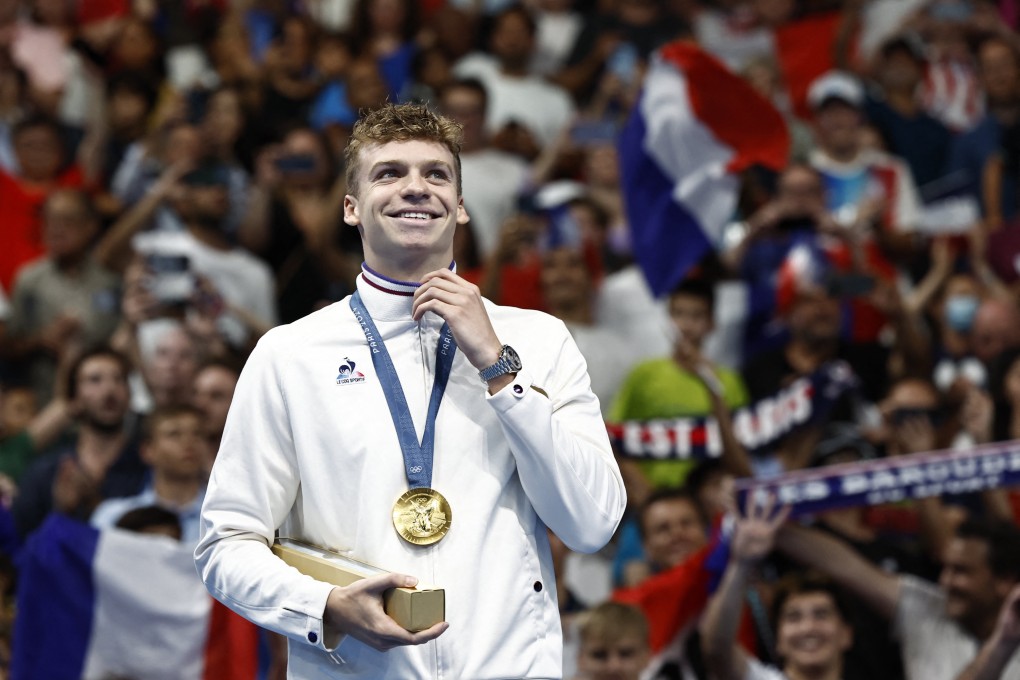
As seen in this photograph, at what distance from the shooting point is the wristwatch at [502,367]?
3264 mm

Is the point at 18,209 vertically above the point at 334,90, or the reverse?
the point at 334,90

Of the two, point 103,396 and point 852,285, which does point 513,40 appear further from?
point 103,396

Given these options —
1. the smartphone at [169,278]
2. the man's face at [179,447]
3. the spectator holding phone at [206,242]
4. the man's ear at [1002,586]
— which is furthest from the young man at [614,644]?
the spectator holding phone at [206,242]

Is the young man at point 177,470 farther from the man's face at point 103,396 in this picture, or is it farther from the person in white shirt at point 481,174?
the person in white shirt at point 481,174

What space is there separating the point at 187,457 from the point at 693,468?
232 centimetres

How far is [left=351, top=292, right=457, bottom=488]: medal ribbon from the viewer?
332 centimetres

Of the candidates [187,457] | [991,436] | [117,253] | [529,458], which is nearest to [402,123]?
[529,458]

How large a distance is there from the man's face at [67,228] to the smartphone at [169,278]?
101 cm

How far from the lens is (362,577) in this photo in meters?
3.19

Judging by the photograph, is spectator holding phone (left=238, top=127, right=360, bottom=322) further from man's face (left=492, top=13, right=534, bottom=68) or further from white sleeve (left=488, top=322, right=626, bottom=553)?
white sleeve (left=488, top=322, right=626, bottom=553)

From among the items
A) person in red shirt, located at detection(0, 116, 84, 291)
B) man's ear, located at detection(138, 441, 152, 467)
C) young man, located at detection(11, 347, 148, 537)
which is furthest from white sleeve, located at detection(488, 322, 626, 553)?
person in red shirt, located at detection(0, 116, 84, 291)

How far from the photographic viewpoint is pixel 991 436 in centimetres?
782

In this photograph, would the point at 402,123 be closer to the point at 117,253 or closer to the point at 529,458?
the point at 529,458

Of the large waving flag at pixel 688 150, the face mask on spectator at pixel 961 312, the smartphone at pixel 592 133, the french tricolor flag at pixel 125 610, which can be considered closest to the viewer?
the french tricolor flag at pixel 125 610
